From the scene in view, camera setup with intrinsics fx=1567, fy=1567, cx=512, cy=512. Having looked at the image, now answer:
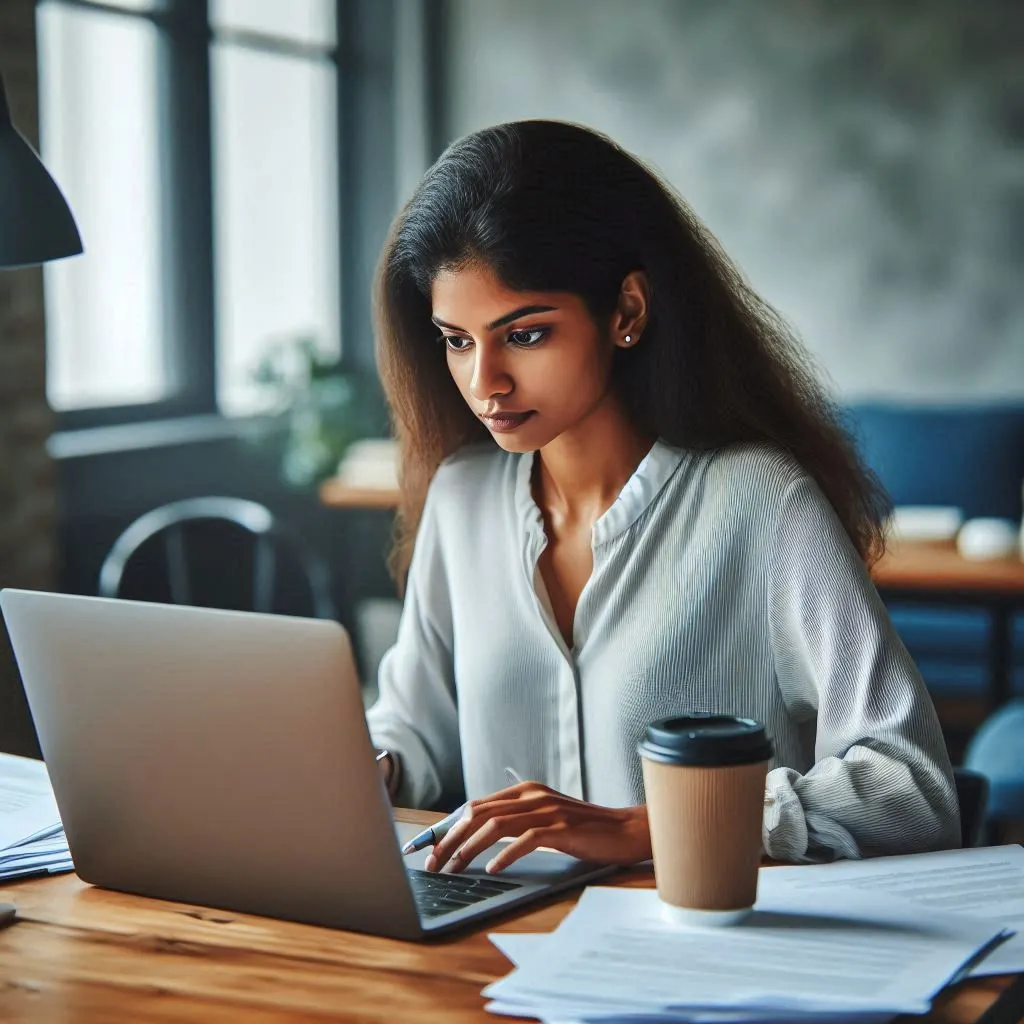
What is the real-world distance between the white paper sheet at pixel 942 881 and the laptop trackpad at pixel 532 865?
0.49 ft

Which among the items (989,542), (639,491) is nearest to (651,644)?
(639,491)

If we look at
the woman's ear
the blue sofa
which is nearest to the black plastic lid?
the woman's ear

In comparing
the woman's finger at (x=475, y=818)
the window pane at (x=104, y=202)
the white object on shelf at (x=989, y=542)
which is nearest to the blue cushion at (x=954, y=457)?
the white object on shelf at (x=989, y=542)

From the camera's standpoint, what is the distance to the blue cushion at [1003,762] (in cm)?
266

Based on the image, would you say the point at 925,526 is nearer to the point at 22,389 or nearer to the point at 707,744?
the point at 22,389

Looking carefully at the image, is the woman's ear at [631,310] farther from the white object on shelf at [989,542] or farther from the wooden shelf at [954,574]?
the white object on shelf at [989,542]

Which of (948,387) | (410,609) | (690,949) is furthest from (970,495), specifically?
(690,949)

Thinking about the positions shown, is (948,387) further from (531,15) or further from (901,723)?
(901,723)

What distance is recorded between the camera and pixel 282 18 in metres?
5.17

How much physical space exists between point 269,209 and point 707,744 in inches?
172

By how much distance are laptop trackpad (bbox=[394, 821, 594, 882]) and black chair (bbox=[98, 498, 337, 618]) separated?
1975mm

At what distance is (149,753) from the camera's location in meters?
1.12

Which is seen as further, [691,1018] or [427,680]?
[427,680]

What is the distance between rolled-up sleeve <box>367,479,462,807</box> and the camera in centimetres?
171
